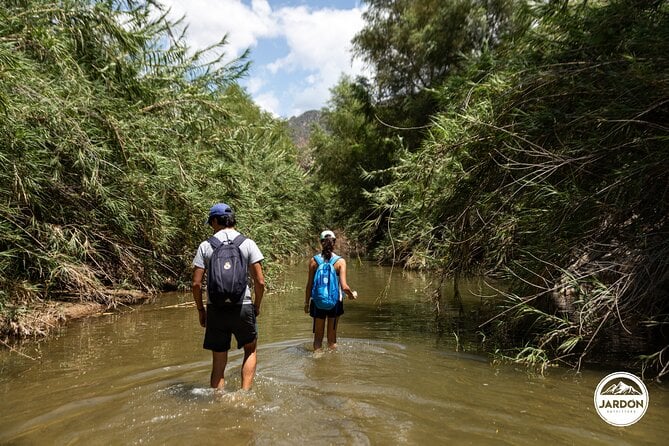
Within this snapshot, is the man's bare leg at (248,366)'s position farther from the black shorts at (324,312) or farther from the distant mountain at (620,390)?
the distant mountain at (620,390)

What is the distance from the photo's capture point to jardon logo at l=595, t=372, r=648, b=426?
14.2 feet

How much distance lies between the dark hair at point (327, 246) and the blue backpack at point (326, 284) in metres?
0.06

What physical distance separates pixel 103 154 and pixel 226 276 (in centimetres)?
571

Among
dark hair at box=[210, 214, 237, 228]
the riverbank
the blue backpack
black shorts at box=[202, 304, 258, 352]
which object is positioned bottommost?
the riverbank

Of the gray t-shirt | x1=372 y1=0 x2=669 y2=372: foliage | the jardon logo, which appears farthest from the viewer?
x1=372 y1=0 x2=669 y2=372: foliage

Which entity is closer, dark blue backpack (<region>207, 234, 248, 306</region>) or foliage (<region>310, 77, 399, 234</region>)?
dark blue backpack (<region>207, 234, 248, 306</region>)

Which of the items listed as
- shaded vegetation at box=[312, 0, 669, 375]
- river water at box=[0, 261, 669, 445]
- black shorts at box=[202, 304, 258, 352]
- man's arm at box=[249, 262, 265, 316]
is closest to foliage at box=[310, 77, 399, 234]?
shaded vegetation at box=[312, 0, 669, 375]

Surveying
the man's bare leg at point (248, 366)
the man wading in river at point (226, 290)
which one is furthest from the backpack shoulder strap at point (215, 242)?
the man's bare leg at point (248, 366)

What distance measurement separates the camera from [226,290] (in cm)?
477

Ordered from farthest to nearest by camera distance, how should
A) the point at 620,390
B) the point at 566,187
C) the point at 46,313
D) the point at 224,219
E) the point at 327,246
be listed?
the point at 46,313
the point at 327,246
the point at 566,187
the point at 224,219
the point at 620,390

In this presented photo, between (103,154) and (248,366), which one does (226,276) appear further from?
(103,154)

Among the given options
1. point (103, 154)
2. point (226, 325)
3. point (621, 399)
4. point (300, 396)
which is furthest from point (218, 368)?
point (103, 154)

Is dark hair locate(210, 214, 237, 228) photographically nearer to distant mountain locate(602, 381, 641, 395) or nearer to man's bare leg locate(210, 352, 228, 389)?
man's bare leg locate(210, 352, 228, 389)

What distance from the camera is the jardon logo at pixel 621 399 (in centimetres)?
432
